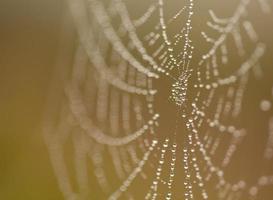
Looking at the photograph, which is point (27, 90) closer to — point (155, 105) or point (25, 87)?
point (25, 87)

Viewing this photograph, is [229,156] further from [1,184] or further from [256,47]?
[1,184]

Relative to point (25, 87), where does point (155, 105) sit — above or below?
below

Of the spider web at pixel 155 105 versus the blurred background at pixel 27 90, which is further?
the blurred background at pixel 27 90

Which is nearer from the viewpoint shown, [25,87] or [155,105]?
[155,105]

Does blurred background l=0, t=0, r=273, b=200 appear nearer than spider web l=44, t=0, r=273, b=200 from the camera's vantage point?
No

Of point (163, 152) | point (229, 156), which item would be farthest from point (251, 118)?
point (163, 152)

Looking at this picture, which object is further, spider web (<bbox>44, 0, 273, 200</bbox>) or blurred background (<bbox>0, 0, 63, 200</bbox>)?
blurred background (<bbox>0, 0, 63, 200</bbox>)

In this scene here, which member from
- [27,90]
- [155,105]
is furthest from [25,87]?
[155,105]

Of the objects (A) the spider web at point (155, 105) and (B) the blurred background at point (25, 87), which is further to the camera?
(B) the blurred background at point (25, 87)
